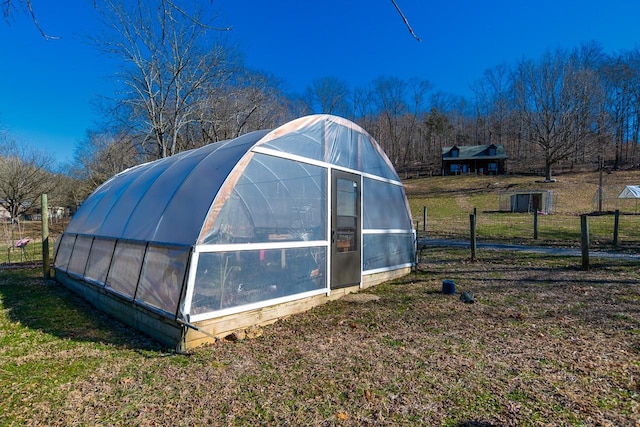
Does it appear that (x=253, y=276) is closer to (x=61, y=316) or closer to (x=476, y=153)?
(x=61, y=316)

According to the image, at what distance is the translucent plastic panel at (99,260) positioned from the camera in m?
5.70

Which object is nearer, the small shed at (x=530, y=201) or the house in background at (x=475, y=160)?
the small shed at (x=530, y=201)

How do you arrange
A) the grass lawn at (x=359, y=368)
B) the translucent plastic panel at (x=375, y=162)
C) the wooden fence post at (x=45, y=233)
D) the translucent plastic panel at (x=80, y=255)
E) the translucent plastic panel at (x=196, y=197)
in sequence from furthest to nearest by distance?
the wooden fence post at (x=45, y=233)
the translucent plastic panel at (x=375, y=162)
the translucent plastic panel at (x=80, y=255)
the translucent plastic panel at (x=196, y=197)
the grass lawn at (x=359, y=368)

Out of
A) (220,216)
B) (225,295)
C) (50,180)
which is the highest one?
(50,180)

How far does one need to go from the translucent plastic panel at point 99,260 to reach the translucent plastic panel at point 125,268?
24 centimetres

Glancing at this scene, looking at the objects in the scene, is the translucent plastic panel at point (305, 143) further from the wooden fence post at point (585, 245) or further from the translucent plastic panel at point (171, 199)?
the wooden fence post at point (585, 245)

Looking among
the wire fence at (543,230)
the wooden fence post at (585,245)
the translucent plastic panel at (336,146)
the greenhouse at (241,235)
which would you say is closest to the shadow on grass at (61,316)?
the greenhouse at (241,235)

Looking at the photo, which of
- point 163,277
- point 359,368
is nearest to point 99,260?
point 163,277

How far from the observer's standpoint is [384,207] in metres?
7.34

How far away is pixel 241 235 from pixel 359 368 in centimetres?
211

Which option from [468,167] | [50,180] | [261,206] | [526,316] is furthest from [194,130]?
[468,167]

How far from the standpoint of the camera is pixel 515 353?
11.8 ft

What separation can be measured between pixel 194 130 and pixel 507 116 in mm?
43927

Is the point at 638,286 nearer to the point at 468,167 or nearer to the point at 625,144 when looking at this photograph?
the point at 468,167
